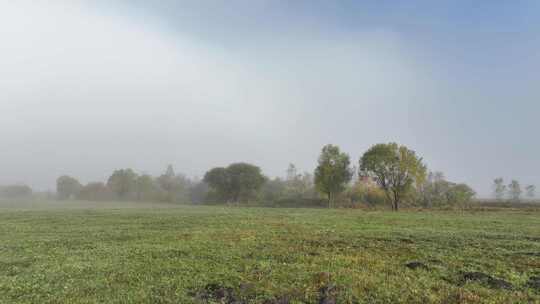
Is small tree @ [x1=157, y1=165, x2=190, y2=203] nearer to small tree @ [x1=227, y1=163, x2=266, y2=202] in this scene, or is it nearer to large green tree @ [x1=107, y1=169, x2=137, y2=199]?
large green tree @ [x1=107, y1=169, x2=137, y2=199]

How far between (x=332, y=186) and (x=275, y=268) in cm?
5688

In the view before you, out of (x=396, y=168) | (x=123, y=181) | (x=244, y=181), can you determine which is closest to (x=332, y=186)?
(x=396, y=168)

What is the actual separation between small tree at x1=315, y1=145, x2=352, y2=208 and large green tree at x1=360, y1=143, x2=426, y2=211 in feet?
33.5

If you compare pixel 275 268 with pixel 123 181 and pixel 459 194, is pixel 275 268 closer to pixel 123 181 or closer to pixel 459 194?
pixel 459 194

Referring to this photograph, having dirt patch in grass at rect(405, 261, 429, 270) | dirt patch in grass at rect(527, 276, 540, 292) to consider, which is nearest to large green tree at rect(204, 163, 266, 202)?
dirt patch in grass at rect(405, 261, 429, 270)

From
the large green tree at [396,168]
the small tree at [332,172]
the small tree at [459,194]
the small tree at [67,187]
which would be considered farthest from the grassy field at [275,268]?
the small tree at [67,187]

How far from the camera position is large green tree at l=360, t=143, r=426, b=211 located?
54938 millimetres

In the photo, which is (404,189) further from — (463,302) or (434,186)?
(463,302)

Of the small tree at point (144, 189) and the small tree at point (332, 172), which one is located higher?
the small tree at point (332, 172)

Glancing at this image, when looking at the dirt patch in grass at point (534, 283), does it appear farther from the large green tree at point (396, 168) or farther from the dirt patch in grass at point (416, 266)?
the large green tree at point (396, 168)

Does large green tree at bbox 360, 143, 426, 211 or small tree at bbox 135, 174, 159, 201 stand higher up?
large green tree at bbox 360, 143, 426, 211

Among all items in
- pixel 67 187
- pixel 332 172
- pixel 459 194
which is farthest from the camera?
pixel 67 187

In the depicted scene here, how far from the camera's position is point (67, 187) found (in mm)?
162500

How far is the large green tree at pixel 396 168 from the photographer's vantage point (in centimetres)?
5494
